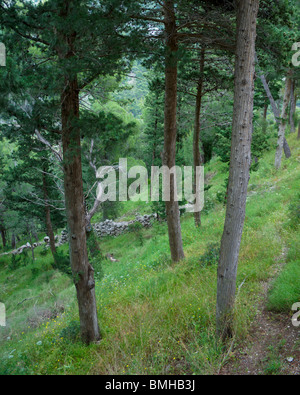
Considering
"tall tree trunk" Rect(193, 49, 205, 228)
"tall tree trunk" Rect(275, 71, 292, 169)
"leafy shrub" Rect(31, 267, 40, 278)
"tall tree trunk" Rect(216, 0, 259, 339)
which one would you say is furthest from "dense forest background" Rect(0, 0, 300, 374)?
"leafy shrub" Rect(31, 267, 40, 278)

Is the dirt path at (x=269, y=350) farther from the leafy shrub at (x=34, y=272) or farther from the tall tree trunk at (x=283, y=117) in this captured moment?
the leafy shrub at (x=34, y=272)

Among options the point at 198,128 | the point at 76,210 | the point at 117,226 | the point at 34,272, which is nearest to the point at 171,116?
the point at 76,210

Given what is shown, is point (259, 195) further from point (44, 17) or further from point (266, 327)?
point (44, 17)

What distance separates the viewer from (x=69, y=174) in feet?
15.5

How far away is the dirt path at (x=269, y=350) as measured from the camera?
3.62 m

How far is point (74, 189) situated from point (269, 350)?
13.1 ft

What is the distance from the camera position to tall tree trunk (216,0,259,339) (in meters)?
3.99

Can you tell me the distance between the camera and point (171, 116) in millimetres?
7195

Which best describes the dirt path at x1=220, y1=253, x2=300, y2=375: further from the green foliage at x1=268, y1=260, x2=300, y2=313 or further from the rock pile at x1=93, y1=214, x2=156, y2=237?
the rock pile at x1=93, y1=214, x2=156, y2=237

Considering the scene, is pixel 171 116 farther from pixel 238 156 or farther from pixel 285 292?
pixel 285 292

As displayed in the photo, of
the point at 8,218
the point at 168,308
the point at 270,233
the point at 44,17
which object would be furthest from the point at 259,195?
the point at 8,218

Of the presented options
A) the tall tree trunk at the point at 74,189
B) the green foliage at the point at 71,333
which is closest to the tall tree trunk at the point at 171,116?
the tall tree trunk at the point at 74,189

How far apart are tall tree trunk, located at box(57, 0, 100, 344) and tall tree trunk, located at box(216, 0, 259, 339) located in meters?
2.44
